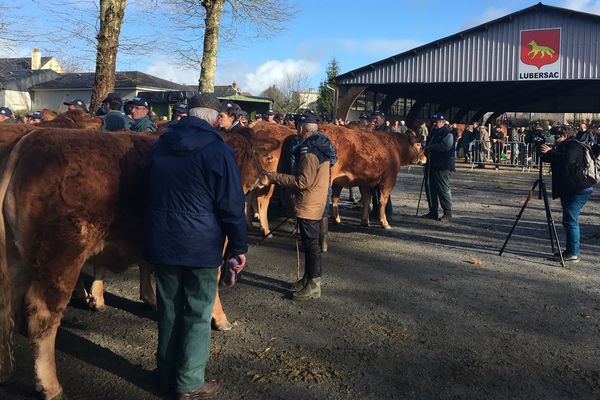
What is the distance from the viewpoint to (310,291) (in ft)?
19.5

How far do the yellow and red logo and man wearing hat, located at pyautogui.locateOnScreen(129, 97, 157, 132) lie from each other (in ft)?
65.7

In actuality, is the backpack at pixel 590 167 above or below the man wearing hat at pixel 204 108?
below

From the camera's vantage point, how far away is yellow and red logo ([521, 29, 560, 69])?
2298cm

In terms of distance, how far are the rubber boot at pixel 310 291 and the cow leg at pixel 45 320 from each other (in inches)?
107

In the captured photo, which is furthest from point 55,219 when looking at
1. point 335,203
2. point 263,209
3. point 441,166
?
point 441,166

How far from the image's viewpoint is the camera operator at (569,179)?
24.3 feet

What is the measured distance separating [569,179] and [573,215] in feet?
1.75

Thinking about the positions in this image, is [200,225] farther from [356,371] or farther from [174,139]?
[356,371]

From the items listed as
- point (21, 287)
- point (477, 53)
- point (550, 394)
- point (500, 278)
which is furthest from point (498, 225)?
point (477, 53)

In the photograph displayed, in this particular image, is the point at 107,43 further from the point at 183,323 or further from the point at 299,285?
the point at 183,323

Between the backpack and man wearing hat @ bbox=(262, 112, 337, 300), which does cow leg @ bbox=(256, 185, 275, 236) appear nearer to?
man wearing hat @ bbox=(262, 112, 337, 300)

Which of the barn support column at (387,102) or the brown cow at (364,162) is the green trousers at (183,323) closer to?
the brown cow at (364,162)

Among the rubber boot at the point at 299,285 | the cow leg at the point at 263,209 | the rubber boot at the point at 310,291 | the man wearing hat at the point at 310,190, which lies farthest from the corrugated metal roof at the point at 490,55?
the rubber boot at the point at 310,291

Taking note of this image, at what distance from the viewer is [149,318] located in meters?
5.25
